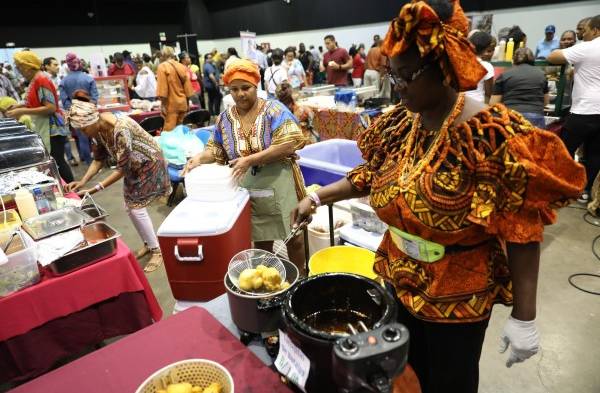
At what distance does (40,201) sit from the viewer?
2277 mm

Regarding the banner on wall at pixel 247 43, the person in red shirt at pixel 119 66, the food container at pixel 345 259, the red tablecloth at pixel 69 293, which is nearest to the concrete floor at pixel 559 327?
the food container at pixel 345 259

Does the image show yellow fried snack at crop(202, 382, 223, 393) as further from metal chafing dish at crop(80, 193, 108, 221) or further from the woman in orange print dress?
metal chafing dish at crop(80, 193, 108, 221)

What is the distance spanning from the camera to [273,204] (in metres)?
2.42

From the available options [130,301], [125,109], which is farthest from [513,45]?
[125,109]

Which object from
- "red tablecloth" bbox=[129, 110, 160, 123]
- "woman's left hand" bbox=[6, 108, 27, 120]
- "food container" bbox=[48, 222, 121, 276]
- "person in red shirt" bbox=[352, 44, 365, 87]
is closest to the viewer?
"food container" bbox=[48, 222, 121, 276]

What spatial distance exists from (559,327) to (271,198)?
200 centimetres

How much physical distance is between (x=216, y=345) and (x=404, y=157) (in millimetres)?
798

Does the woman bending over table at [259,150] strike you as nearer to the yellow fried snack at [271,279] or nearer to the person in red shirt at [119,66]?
the yellow fried snack at [271,279]

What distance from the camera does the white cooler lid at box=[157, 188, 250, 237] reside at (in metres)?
1.88

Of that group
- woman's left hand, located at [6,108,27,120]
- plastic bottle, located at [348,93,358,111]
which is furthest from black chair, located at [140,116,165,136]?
plastic bottle, located at [348,93,358,111]

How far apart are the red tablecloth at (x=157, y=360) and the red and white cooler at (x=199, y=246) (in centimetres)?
63

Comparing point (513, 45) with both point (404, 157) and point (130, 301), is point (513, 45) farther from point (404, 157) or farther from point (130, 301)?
point (130, 301)

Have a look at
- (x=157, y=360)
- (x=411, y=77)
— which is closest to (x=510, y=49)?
(x=411, y=77)

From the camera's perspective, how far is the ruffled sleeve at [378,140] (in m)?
1.23
